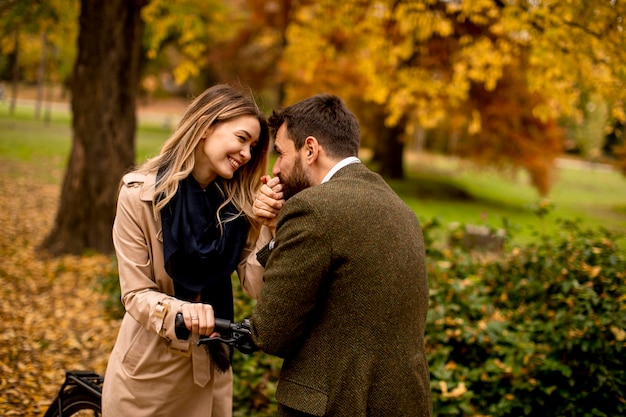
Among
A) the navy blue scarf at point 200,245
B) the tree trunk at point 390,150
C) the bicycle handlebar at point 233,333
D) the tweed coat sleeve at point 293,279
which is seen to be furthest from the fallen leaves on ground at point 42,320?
the tree trunk at point 390,150

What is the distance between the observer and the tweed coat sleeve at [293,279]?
178cm

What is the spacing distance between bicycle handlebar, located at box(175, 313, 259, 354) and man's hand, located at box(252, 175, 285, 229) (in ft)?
1.45

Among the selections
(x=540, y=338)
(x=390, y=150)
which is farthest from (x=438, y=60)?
(x=540, y=338)

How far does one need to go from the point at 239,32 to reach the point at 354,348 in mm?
22938

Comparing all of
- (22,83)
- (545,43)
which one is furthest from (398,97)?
(22,83)

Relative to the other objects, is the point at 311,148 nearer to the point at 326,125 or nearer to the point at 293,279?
the point at 326,125

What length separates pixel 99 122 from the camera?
718cm

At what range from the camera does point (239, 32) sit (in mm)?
23125

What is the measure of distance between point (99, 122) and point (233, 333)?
592 centimetres

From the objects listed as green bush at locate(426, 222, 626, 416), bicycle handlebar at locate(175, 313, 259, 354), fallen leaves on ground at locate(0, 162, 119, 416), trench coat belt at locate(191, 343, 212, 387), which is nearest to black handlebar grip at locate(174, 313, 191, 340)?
bicycle handlebar at locate(175, 313, 259, 354)

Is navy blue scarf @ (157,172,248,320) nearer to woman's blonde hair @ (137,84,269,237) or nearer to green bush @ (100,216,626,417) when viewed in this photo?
woman's blonde hair @ (137,84,269,237)

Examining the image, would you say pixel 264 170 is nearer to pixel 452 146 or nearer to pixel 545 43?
pixel 545 43

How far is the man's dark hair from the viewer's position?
207cm

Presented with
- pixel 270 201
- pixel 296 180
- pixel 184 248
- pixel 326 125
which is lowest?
pixel 184 248
